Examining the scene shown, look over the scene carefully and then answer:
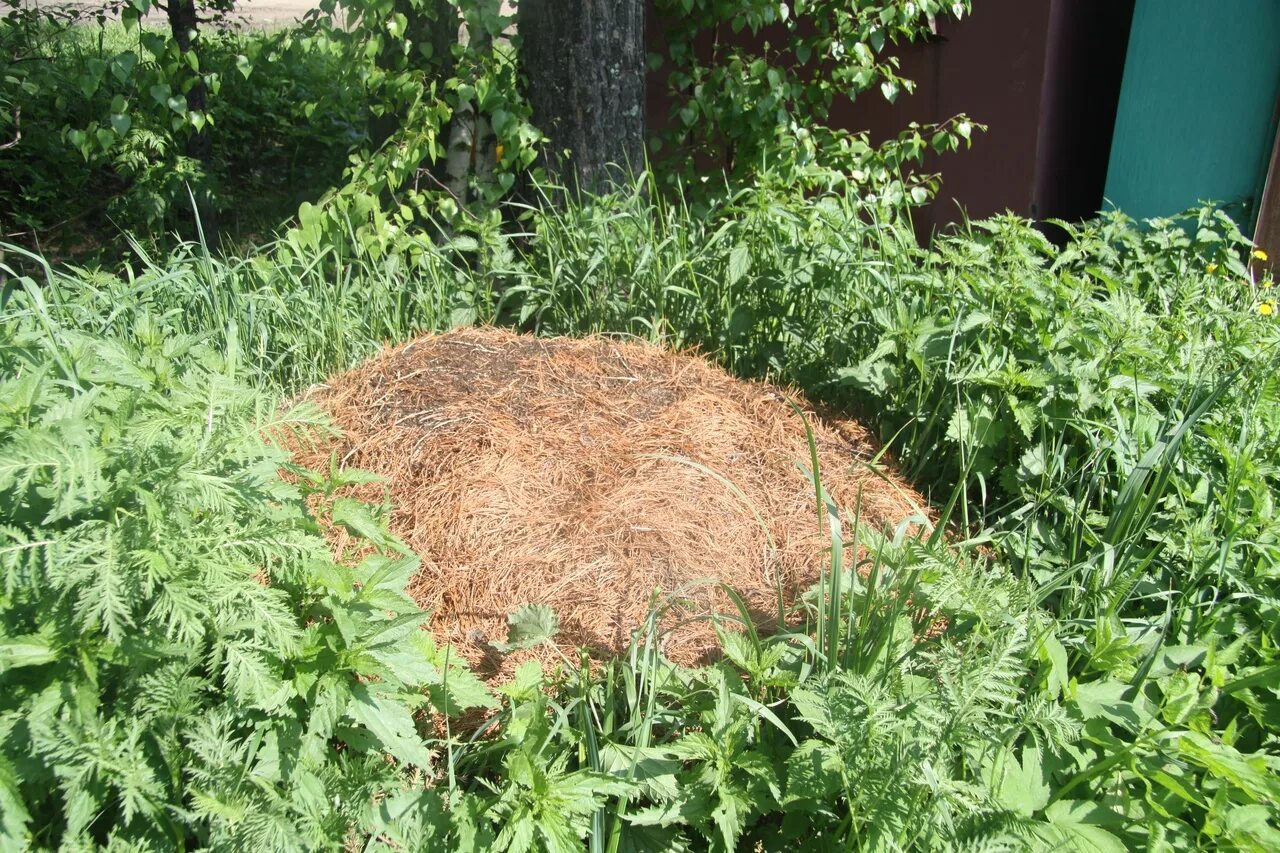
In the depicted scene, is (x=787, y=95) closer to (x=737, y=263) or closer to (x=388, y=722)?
(x=737, y=263)

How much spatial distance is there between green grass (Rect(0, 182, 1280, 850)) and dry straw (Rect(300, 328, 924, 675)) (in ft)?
0.60

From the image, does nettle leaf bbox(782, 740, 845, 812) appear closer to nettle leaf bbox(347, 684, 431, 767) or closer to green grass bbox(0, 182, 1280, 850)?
green grass bbox(0, 182, 1280, 850)

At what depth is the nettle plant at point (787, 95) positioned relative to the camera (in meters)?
4.24

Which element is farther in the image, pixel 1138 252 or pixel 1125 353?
pixel 1138 252

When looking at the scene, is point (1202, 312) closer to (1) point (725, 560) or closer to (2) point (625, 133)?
(1) point (725, 560)

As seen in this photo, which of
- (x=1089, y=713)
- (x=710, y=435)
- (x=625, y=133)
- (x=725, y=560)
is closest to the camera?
(x=1089, y=713)

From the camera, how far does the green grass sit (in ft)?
5.74

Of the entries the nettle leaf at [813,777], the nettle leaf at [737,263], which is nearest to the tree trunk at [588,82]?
the nettle leaf at [737,263]

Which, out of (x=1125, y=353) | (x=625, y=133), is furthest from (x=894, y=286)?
(x=625, y=133)

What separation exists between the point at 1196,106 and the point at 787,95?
199cm

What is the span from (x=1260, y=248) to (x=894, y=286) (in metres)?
2.41

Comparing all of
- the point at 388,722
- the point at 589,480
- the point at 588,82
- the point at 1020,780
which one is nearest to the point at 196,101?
the point at 588,82

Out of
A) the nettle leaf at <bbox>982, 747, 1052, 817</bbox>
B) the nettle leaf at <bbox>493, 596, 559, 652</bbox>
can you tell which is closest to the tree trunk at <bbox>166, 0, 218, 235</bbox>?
the nettle leaf at <bbox>493, 596, 559, 652</bbox>

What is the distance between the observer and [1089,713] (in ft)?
6.58
